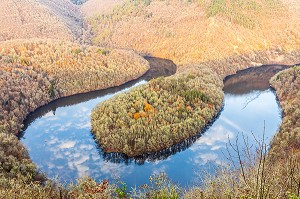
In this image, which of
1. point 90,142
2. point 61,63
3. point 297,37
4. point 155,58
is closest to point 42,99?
point 61,63

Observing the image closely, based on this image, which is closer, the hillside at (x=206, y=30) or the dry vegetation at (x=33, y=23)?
the hillside at (x=206, y=30)

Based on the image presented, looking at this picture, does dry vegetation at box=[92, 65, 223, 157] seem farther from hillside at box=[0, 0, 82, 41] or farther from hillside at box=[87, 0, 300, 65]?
hillside at box=[0, 0, 82, 41]

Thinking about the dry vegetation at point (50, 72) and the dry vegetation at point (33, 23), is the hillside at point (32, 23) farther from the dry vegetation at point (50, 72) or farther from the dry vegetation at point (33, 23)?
the dry vegetation at point (50, 72)

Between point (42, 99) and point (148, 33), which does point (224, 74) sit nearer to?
point (148, 33)

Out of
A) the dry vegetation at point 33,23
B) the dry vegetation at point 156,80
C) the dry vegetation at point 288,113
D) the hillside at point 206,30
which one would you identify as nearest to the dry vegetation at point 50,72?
the dry vegetation at point 156,80

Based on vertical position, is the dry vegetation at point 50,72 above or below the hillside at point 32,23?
below

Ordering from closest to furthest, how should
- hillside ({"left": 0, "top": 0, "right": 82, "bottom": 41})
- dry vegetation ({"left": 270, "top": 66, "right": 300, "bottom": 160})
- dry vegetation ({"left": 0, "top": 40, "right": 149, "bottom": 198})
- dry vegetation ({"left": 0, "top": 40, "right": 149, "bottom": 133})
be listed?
dry vegetation ({"left": 270, "top": 66, "right": 300, "bottom": 160})
dry vegetation ({"left": 0, "top": 40, "right": 149, "bottom": 198})
dry vegetation ({"left": 0, "top": 40, "right": 149, "bottom": 133})
hillside ({"left": 0, "top": 0, "right": 82, "bottom": 41})

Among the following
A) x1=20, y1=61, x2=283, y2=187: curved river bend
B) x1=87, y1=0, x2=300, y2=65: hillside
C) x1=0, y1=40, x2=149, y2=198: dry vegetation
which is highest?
x1=87, y1=0, x2=300, y2=65: hillside

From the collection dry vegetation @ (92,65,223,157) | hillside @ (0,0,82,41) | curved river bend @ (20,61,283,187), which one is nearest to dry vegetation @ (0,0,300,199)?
dry vegetation @ (92,65,223,157)
